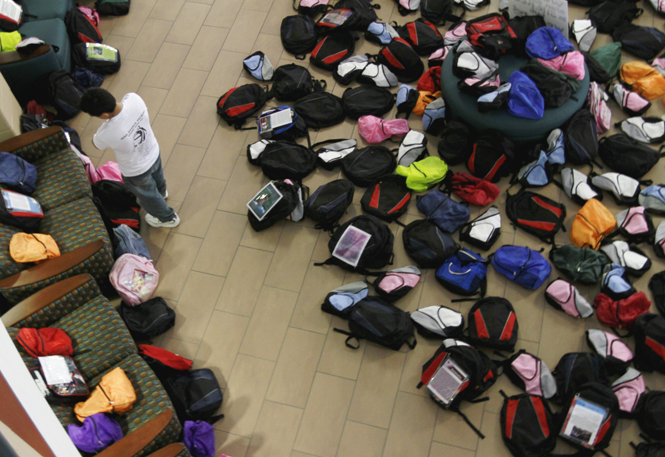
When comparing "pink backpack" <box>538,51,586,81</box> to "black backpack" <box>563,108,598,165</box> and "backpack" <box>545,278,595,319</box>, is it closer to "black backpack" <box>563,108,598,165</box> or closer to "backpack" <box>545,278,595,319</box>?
"black backpack" <box>563,108,598,165</box>

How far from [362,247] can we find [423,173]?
2.73 ft

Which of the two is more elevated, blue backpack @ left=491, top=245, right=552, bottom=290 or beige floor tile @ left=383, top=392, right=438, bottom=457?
blue backpack @ left=491, top=245, right=552, bottom=290

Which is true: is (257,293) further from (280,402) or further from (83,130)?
(83,130)

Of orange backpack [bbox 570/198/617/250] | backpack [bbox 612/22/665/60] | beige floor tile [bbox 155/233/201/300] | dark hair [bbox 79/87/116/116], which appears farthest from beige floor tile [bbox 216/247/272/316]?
backpack [bbox 612/22/665/60]

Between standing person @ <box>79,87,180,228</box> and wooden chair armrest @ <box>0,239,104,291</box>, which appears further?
wooden chair armrest @ <box>0,239,104,291</box>

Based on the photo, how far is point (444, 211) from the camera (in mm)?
4062

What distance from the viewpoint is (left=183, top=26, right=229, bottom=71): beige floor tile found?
519 centimetres

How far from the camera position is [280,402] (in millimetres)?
3537

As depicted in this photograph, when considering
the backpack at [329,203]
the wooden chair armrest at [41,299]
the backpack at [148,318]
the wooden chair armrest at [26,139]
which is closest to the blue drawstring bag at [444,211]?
the backpack at [329,203]

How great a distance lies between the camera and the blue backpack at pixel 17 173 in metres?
3.76

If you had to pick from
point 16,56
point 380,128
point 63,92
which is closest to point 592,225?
point 380,128

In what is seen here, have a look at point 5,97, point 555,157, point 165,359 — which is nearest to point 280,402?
point 165,359

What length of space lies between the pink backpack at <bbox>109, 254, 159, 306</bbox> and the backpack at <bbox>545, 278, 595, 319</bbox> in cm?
292

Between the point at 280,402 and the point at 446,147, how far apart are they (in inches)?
93.7
